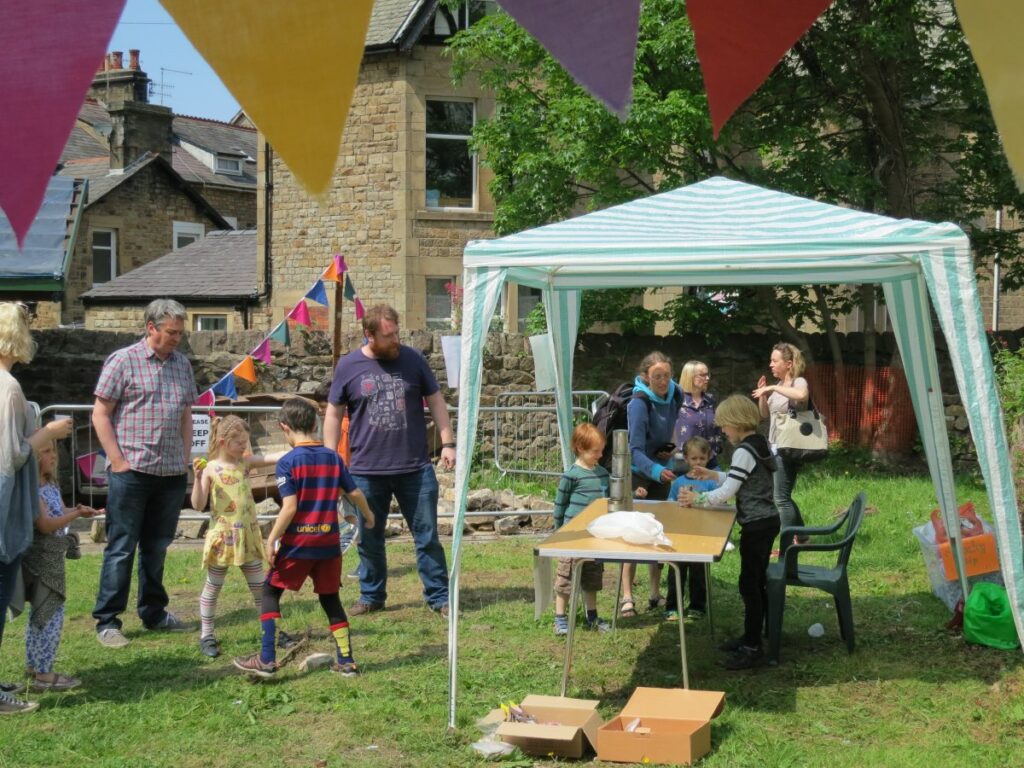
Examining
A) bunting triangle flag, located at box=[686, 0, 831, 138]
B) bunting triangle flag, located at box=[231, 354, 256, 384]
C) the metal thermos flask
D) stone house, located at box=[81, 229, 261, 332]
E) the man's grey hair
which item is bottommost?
the metal thermos flask

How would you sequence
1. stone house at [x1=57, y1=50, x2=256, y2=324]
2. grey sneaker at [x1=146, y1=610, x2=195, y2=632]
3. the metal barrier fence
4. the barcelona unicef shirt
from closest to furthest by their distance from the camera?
1. the barcelona unicef shirt
2. grey sneaker at [x1=146, y1=610, x2=195, y2=632]
3. the metal barrier fence
4. stone house at [x1=57, y1=50, x2=256, y2=324]

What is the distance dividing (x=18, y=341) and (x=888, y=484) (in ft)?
31.1

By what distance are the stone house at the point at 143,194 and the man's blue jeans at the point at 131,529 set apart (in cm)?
1855

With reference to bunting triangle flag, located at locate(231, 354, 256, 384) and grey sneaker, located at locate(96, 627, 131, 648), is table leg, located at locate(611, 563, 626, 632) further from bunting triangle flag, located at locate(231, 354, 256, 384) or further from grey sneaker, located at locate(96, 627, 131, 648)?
bunting triangle flag, located at locate(231, 354, 256, 384)

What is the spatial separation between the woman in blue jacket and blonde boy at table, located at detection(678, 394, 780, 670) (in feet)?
3.57

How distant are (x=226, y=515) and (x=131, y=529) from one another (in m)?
0.67

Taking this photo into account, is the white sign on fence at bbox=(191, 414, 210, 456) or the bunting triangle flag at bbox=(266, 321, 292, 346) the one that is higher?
the bunting triangle flag at bbox=(266, 321, 292, 346)

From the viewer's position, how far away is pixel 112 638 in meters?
6.10

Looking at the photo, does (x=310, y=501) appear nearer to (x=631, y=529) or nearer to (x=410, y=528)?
(x=410, y=528)

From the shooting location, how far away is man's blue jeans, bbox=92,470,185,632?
19.9ft

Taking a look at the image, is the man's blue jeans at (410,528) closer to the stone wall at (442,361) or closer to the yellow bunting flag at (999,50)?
the yellow bunting flag at (999,50)

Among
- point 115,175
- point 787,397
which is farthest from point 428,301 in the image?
point 115,175

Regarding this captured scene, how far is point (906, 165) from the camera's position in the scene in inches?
554

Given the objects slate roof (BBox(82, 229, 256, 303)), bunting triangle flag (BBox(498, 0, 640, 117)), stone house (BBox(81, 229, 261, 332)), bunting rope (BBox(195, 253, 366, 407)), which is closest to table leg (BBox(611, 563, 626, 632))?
bunting triangle flag (BBox(498, 0, 640, 117))
